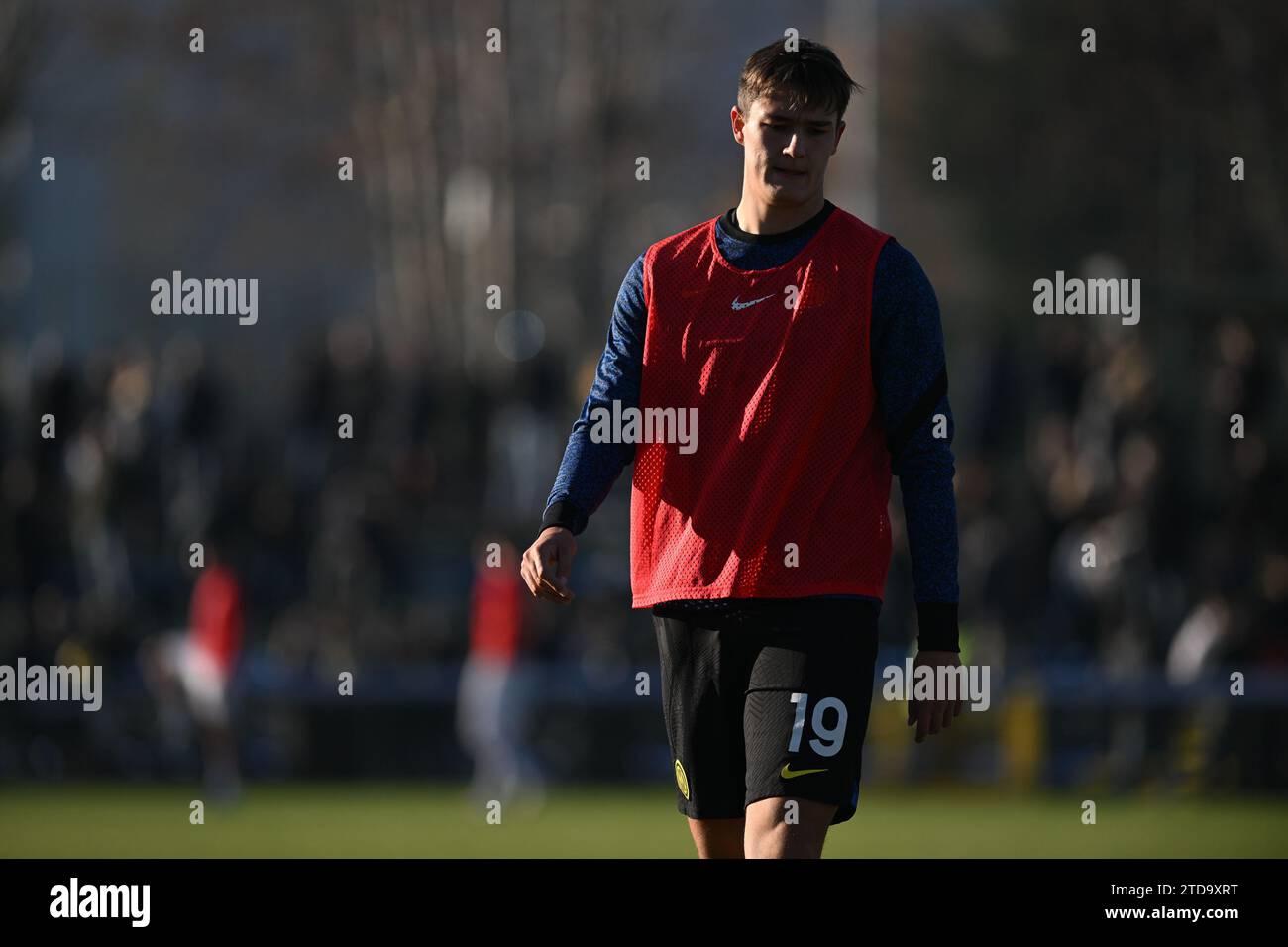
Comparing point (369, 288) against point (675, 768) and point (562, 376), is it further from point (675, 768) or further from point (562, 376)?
point (675, 768)

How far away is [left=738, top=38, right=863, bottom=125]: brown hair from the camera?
17.7ft

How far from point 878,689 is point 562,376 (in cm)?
528

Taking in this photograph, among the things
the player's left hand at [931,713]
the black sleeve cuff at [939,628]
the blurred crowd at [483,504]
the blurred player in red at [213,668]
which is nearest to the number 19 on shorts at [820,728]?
the player's left hand at [931,713]

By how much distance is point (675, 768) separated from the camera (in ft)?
18.4

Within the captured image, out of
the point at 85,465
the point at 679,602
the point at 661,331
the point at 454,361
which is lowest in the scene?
the point at 679,602

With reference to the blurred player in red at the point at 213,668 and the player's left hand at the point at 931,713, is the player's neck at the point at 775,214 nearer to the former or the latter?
the player's left hand at the point at 931,713

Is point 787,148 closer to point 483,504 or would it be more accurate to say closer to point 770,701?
point 770,701

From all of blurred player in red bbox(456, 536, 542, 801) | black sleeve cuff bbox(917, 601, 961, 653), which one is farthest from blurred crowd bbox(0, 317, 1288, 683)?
black sleeve cuff bbox(917, 601, 961, 653)

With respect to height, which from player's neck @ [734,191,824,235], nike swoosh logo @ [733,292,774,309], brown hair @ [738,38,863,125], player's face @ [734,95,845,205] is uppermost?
brown hair @ [738,38,863,125]

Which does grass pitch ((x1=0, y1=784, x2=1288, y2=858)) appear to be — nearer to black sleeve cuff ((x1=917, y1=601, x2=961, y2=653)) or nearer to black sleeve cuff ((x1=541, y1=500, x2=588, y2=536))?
black sleeve cuff ((x1=917, y1=601, x2=961, y2=653))

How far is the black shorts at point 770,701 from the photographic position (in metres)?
5.30

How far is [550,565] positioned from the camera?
17.8ft

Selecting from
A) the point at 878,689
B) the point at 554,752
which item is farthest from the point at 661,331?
the point at 554,752

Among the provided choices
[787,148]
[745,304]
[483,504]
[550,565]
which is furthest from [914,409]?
[483,504]
